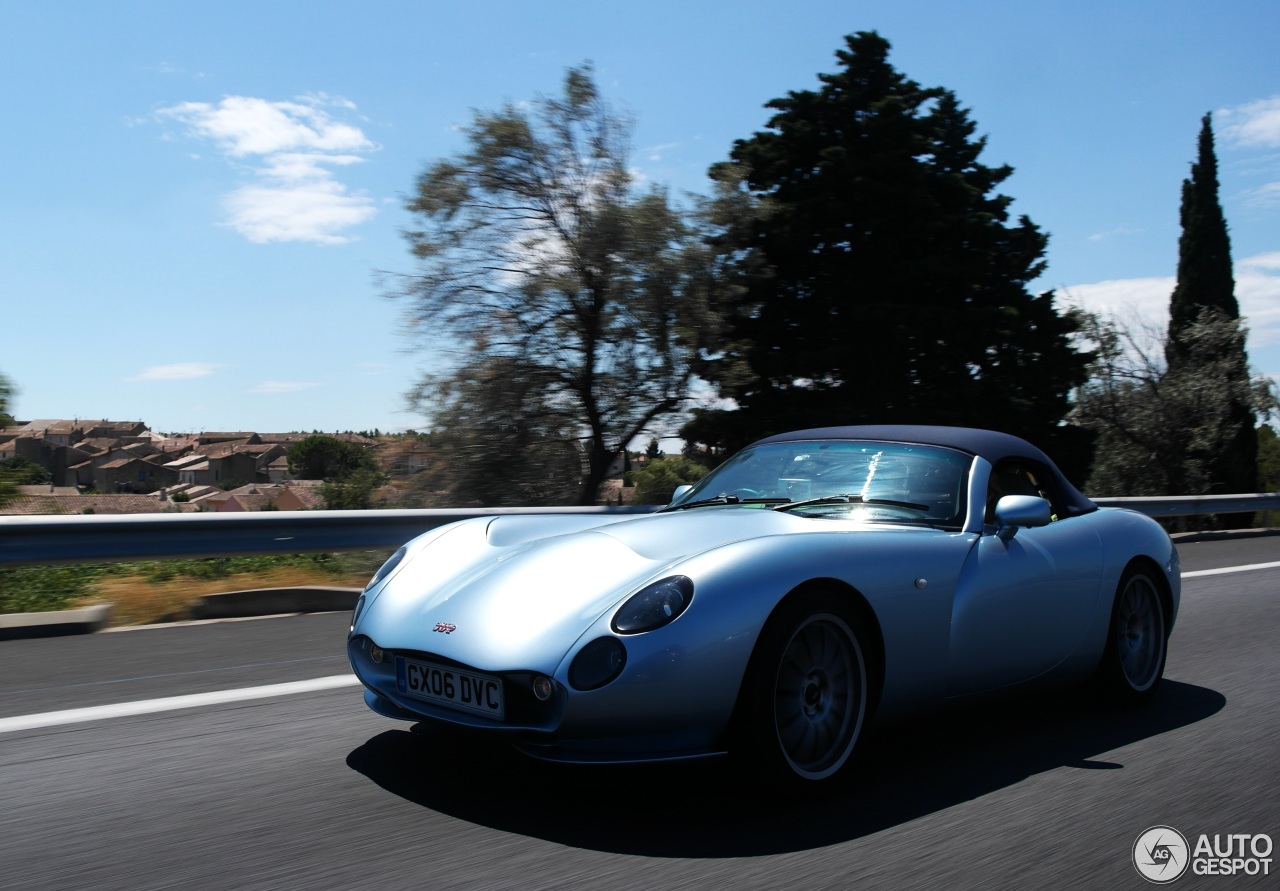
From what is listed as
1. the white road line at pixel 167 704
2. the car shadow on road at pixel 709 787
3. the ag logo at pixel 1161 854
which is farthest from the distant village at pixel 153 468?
the ag logo at pixel 1161 854

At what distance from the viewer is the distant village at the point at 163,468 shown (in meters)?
9.30

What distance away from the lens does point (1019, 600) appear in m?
4.37

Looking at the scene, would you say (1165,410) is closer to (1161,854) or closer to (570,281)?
(570,281)

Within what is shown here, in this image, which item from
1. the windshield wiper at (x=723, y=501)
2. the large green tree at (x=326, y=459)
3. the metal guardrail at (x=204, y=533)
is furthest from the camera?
the large green tree at (x=326, y=459)

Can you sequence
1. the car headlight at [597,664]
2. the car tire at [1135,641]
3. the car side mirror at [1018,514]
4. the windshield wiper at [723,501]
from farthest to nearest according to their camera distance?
1. the car tire at [1135,641]
2. the windshield wiper at [723,501]
3. the car side mirror at [1018,514]
4. the car headlight at [597,664]

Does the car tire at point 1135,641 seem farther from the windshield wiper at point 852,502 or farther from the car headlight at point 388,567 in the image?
the car headlight at point 388,567

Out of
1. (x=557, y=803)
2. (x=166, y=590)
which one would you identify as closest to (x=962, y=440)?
(x=557, y=803)

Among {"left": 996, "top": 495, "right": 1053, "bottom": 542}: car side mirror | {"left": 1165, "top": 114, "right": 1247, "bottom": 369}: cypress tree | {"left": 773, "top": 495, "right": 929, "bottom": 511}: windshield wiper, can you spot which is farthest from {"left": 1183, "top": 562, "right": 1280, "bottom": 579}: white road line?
{"left": 1165, "top": 114, "right": 1247, "bottom": 369}: cypress tree

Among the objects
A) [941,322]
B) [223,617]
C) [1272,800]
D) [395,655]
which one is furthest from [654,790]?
[941,322]

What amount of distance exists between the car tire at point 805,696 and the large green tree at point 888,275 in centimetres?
2050

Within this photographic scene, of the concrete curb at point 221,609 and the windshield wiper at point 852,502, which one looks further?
the concrete curb at point 221,609

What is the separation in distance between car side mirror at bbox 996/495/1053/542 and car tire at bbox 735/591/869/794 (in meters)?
0.99

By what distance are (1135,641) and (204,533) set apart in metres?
5.67

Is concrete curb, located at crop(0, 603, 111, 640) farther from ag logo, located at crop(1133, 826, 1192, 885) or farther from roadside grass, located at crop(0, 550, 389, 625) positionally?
ag logo, located at crop(1133, 826, 1192, 885)
